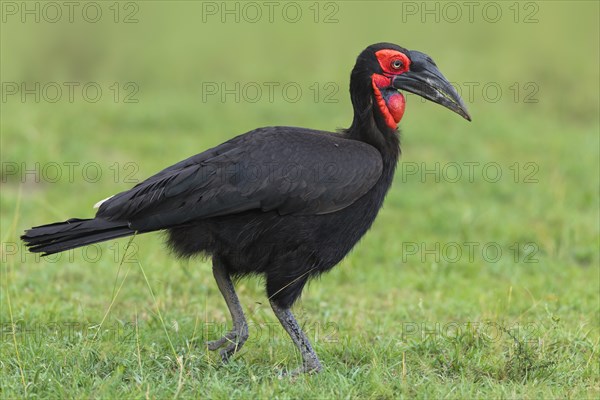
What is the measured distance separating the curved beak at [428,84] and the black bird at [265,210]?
0.07 ft

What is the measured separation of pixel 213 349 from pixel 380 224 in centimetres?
334

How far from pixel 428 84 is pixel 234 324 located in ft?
5.44

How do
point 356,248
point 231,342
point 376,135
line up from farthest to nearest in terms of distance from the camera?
point 356,248
point 376,135
point 231,342

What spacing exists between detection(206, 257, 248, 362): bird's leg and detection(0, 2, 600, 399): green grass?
→ 0.08m

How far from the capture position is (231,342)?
477cm

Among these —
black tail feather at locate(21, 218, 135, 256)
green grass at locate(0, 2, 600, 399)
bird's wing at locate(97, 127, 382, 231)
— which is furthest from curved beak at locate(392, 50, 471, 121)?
black tail feather at locate(21, 218, 135, 256)

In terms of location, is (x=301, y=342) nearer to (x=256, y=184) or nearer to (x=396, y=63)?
(x=256, y=184)

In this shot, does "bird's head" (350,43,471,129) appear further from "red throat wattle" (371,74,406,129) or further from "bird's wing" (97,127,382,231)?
"bird's wing" (97,127,382,231)

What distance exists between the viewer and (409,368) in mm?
4543

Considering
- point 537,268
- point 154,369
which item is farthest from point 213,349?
point 537,268

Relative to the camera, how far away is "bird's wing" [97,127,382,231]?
449cm

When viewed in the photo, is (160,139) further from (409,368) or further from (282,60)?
(409,368)

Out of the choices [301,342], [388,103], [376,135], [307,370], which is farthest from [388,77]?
[307,370]

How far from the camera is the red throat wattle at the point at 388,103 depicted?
16.2 ft
